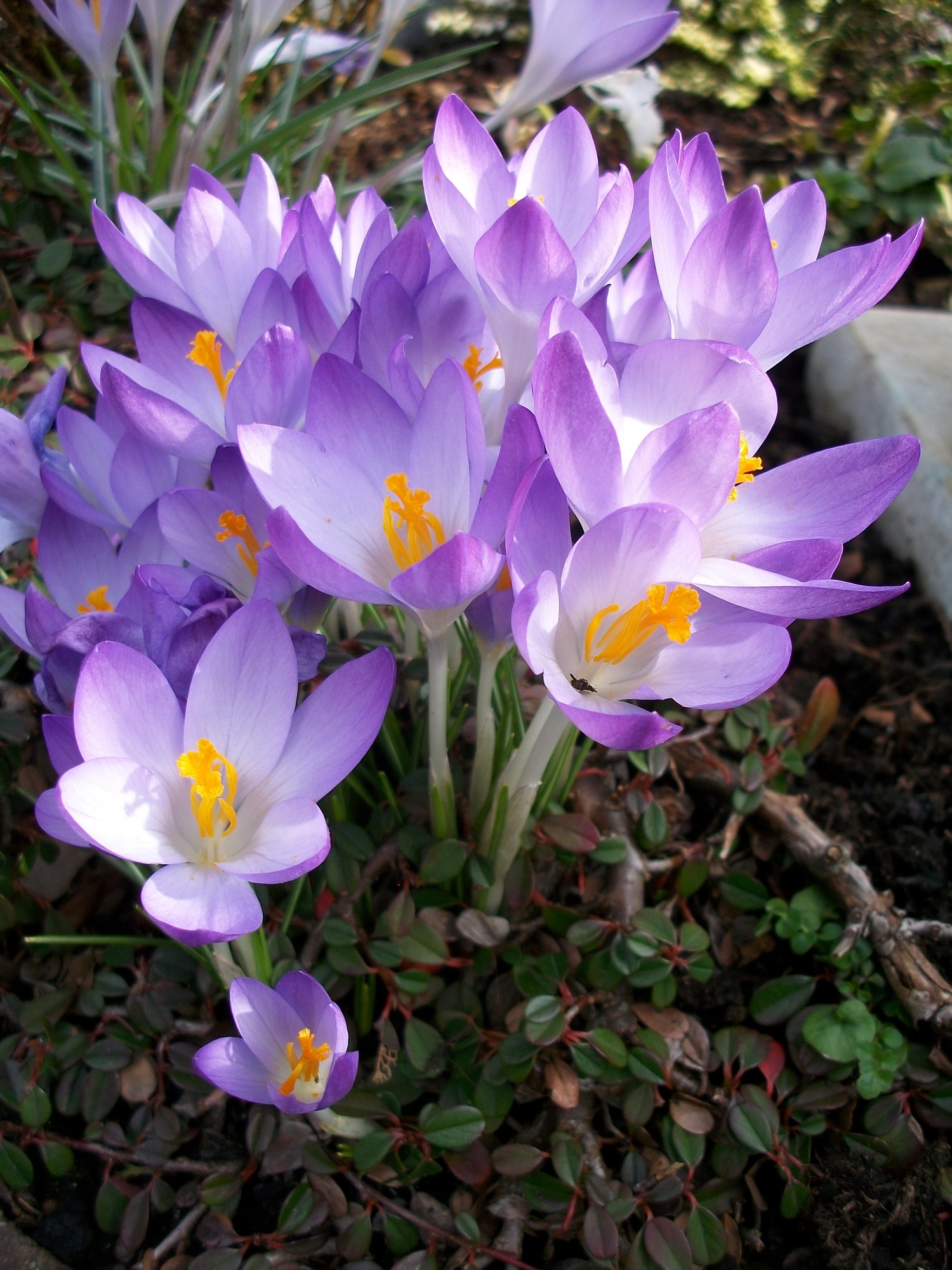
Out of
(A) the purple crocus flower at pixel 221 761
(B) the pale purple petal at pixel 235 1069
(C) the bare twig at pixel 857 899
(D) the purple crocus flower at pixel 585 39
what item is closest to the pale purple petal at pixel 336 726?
(A) the purple crocus flower at pixel 221 761

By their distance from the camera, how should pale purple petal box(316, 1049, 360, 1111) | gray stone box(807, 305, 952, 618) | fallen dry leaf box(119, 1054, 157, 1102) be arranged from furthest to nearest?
gray stone box(807, 305, 952, 618), fallen dry leaf box(119, 1054, 157, 1102), pale purple petal box(316, 1049, 360, 1111)

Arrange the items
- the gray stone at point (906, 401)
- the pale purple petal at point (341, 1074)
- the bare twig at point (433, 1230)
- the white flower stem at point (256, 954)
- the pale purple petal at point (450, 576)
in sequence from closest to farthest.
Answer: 1. the pale purple petal at point (450, 576)
2. the pale purple petal at point (341, 1074)
3. the white flower stem at point (256, 954)
4. the bare twig at point (433, 1230)
5. the gray stone at point (906, 401)

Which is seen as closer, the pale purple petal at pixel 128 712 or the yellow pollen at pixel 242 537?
the pale purple petal at pixel 128 712

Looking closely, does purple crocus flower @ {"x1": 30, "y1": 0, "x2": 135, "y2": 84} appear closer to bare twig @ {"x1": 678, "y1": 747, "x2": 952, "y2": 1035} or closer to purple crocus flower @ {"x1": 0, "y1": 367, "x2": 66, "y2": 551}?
purple crocus flower @ {"x1": 0, "y1": 367, "x2": 66, "y2": 551}

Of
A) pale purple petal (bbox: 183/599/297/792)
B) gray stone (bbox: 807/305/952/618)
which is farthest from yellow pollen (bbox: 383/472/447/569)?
gray stone (bbox: 807/305/952/618)

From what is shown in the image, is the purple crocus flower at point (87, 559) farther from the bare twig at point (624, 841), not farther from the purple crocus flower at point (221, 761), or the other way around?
the bare twig at point (624, 841)

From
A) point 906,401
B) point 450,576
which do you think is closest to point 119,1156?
point 450,576

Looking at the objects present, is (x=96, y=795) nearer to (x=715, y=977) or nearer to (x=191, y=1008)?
(x=191, y=1008)
